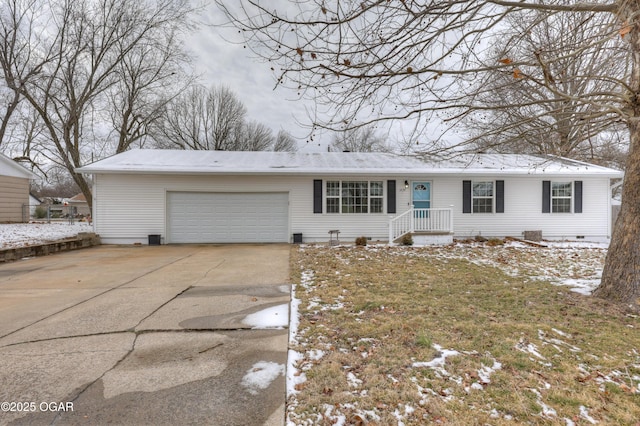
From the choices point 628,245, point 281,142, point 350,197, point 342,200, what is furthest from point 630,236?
point 281,142

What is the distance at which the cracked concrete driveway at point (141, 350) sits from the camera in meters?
2.05

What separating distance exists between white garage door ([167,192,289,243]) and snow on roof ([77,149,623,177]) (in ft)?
3.48

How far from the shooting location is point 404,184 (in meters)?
11.5

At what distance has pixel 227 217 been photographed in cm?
1130

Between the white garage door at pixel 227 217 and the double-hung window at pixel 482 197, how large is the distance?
7.47 metres

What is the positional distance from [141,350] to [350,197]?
30.3 ft

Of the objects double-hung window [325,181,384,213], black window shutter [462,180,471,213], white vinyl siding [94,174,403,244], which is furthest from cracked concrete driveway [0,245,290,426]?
black window shutter [462,180,471,213]

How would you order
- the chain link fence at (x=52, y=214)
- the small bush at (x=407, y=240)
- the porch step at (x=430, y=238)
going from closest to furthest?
the small bush at (x=407, y=240)
the porch step at (x=430, y=238)
the chain link fence at (x=52, y=214)

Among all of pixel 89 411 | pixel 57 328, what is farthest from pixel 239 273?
pixel 89 411

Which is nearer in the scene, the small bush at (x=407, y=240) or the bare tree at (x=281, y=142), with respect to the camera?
the small bush at (x=407, y=240)

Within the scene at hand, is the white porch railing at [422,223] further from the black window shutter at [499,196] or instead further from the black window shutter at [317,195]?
the black window shutter at [317,195]

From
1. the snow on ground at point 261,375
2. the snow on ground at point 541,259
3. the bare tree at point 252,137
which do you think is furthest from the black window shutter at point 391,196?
the bare tree at point 252,137

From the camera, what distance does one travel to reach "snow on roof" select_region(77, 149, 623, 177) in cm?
1056

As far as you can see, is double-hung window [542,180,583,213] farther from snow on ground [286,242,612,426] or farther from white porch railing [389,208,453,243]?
white porch railing [389,208,453,243]
